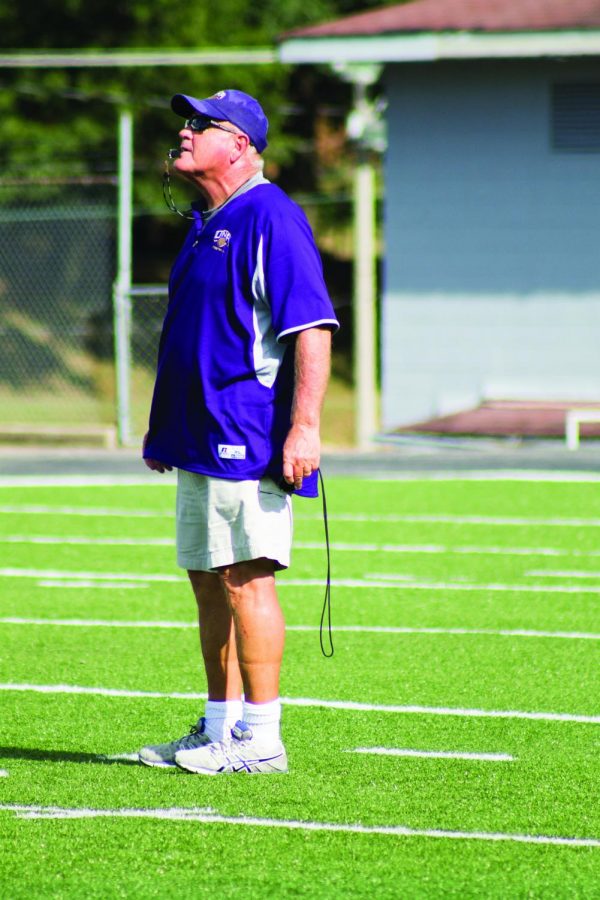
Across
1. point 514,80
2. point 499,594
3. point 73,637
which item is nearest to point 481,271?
point 514,80

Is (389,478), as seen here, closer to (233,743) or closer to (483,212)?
(483,212)

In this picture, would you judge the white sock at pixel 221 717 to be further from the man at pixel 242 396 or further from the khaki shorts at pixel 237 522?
the khaki shorts at pixel 237 522

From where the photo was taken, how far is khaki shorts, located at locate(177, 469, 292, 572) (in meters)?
4.91

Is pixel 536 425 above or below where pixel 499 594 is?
above

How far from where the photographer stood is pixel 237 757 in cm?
499

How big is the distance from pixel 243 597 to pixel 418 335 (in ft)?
49.5

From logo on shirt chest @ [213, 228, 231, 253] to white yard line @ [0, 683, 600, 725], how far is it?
1.88m

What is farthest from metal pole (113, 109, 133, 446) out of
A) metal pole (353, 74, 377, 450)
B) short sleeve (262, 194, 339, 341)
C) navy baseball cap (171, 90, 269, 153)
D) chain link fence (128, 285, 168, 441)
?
short sleeve (262, 194, 339, 341)

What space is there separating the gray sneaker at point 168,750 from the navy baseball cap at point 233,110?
1.93 meters

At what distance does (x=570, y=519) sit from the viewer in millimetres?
11672

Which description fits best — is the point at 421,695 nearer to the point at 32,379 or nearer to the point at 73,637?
the point at 73,637

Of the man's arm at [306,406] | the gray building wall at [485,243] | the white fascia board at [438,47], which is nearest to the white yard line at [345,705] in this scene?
the man's arm at [306,406]

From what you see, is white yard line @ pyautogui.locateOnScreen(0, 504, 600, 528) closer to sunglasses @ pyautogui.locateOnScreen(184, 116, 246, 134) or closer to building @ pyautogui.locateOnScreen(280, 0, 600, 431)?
sunglasses @ pyautogui.locateOnScreen(184, 116, 246, 134)

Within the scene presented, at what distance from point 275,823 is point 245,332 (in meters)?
1.50
